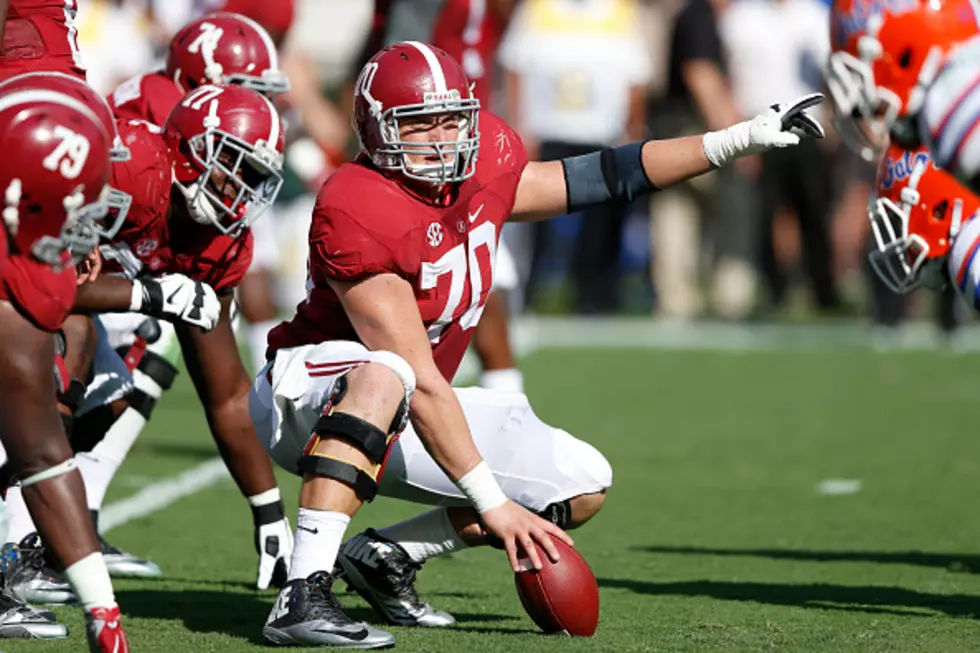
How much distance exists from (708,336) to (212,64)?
7139 mm

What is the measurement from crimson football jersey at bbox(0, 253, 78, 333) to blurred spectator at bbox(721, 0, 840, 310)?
9.36 m

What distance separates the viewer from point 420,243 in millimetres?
4277

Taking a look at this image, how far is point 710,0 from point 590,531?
7282 millimetres

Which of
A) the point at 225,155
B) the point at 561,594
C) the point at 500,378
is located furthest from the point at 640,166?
the point at 500,378

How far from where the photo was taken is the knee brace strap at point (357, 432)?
13.2 feet

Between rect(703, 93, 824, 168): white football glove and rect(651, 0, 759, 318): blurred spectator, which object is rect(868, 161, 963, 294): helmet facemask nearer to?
rect(703, 93, 824, 168): white football glove

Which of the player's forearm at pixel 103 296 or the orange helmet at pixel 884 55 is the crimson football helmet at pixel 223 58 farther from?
the orange helmet at pixel 884 55

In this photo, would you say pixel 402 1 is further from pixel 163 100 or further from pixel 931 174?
pixel 931 174

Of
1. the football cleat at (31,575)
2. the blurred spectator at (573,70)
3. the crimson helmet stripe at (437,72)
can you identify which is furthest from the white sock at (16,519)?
the blurred spectator at (573,70)

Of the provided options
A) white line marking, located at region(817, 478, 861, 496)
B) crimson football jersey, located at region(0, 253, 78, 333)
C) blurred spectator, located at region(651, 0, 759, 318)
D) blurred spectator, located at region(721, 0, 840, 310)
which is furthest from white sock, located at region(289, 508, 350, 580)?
blurred spectator, located at region(721, 0, 840, 310)

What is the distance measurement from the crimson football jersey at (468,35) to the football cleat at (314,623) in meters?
3.64

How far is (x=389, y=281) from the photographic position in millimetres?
4188

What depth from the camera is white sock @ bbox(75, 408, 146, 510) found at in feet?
17.4

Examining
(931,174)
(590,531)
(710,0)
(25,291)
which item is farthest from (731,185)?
(25,291)
